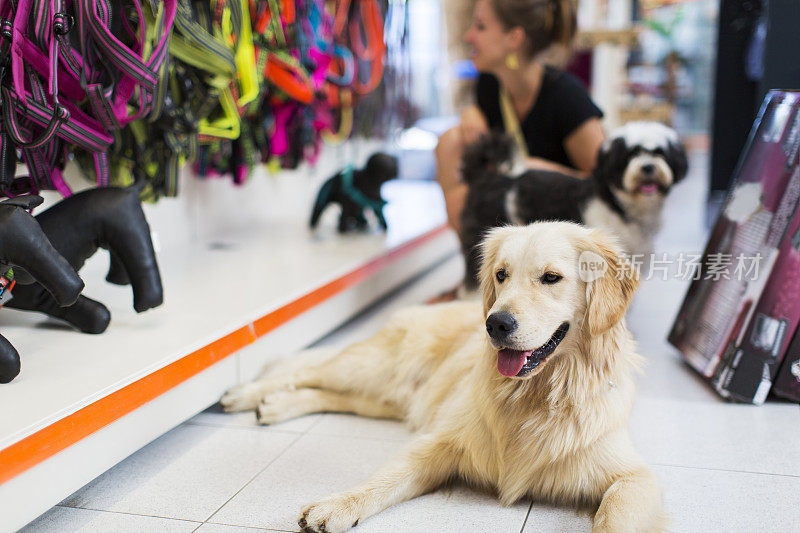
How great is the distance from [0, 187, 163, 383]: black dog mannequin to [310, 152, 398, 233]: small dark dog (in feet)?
5.57

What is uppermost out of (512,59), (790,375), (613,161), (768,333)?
(512,59)

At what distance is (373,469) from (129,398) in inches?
23.9

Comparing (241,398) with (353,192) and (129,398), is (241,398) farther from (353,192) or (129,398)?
(353,192)

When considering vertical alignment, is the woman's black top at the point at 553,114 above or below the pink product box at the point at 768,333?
above

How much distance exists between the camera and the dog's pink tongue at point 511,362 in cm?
143

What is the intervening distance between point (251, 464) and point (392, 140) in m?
3.80

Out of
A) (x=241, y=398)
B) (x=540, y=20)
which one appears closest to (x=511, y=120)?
(x=540, y=20)

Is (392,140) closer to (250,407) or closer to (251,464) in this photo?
(250,407)

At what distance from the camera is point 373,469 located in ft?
5.85

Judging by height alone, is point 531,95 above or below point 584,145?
above

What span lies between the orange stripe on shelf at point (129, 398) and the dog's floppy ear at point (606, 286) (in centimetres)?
100

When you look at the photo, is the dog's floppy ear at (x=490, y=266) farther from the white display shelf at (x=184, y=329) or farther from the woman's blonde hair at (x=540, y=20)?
the woman's blonde hair at (x=540, y=20)

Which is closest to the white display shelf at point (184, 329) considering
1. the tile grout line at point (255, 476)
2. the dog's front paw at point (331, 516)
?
the tile grout line at point (255, 476)

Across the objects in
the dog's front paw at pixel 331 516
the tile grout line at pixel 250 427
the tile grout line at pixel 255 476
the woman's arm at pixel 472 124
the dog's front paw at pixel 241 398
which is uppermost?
the woman's arm at pixel 472 124
